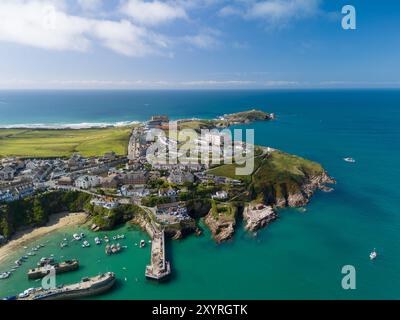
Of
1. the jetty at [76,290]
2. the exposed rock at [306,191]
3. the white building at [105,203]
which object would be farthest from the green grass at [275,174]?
the jetty at [76,290]

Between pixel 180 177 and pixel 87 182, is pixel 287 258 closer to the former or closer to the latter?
pixel 180 177

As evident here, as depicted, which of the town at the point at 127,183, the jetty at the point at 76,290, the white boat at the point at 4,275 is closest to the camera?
the jetty at the point at 76,290

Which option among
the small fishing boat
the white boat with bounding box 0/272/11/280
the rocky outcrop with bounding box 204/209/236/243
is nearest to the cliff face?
the rocky outcrop with bounding box 204/209/236/243

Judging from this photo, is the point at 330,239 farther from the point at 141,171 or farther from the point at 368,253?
the point at 141,171

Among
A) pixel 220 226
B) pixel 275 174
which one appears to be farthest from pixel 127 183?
pixel 275 174

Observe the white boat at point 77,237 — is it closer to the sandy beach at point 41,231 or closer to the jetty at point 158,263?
the sandy beach at point 41,231

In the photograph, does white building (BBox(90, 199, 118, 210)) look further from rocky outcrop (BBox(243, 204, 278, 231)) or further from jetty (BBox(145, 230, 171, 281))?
rocky outcrop (BBox(243, 204, 278, 231))
